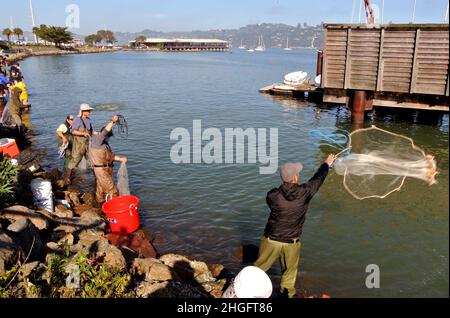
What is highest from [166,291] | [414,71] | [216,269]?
[414,71]

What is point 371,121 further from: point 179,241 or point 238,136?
point 179,241

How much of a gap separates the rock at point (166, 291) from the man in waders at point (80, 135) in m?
6.84

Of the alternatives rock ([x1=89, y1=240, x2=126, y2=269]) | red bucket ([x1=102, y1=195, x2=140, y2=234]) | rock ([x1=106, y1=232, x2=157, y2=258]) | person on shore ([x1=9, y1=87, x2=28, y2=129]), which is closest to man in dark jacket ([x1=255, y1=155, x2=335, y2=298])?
rock ([x1=89, y1=240, x2=126, y2=269])

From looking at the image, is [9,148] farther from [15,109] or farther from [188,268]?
[188,268]

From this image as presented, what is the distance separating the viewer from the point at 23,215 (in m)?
8.85

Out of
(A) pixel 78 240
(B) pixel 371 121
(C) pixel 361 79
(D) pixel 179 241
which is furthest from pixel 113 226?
(B) pixel 371 121

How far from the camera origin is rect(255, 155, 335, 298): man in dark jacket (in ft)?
20.6

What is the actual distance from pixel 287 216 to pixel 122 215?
4914mm

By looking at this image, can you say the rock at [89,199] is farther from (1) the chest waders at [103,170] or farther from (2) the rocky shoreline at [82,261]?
(1) the chest waders at [103,170]

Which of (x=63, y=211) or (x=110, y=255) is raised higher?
(x=110, y=255)

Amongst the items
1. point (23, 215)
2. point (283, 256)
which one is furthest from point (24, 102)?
point (283, 256)

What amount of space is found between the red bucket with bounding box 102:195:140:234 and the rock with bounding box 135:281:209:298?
3038 mm

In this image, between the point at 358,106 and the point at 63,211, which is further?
the point at 358,106
